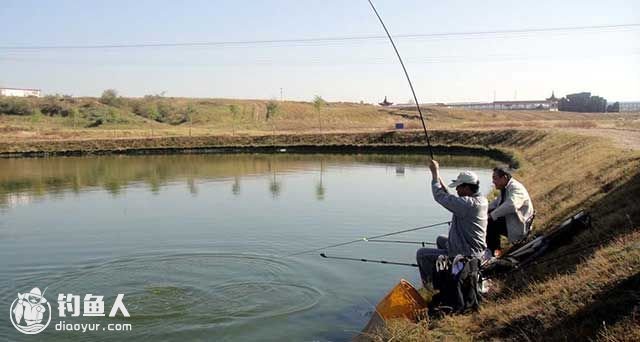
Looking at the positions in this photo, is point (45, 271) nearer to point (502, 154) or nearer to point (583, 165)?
point (583, 165)

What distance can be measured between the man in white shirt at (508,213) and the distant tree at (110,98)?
85.6m

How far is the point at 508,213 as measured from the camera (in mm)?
7422

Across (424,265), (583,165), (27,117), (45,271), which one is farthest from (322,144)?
(27,117)

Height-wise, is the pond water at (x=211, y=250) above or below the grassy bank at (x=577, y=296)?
below

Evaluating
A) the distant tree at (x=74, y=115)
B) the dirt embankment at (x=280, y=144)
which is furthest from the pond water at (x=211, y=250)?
the distant tree at (x=74, y=115)

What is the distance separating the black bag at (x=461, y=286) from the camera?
5.82m

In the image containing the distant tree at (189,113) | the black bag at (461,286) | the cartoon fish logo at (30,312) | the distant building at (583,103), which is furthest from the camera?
the distant building at (583,103)

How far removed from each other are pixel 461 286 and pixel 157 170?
25.9m

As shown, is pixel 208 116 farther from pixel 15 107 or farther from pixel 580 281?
pixel 580 281

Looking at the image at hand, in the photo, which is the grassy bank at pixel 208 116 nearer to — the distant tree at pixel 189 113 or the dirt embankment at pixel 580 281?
the distant tree at pixel 189 113

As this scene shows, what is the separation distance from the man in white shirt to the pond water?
194 cm

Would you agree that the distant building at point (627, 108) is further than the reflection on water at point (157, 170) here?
Yes

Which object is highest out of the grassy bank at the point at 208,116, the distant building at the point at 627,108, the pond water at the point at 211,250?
the distant building at the point at 627,108

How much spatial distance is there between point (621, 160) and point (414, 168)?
17718mm
